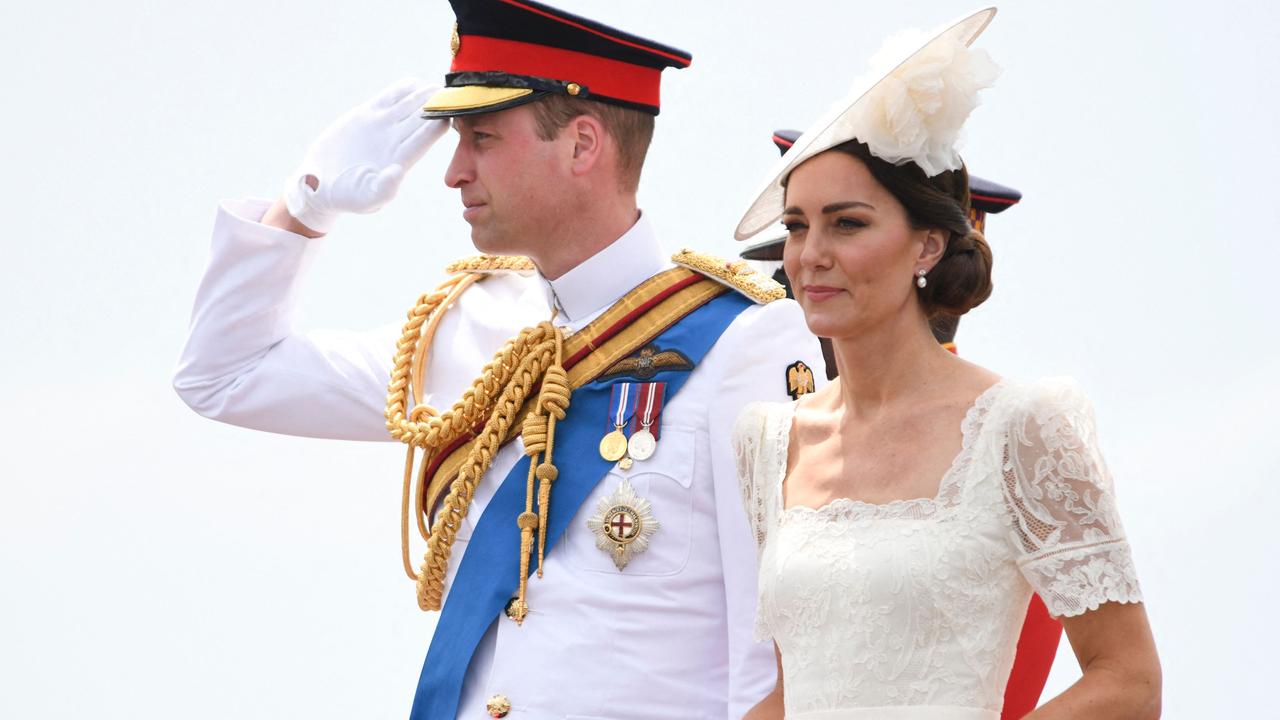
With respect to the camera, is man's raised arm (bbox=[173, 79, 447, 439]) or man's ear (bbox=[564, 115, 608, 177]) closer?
man's ear (bbox=[564, 115, 608, 177])

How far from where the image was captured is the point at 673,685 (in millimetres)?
3203

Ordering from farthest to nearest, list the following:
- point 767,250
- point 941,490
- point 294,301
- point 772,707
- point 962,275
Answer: point 767,250, point 294,301, point 772,707, point 962,275, point 941,490

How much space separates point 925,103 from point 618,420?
875 mm

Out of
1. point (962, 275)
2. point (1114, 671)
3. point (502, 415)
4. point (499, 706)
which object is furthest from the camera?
point (502, 415)

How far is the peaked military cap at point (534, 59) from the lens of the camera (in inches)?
137

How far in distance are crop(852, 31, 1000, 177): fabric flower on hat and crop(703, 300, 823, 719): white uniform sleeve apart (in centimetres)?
66

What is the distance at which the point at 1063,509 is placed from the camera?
2537mm

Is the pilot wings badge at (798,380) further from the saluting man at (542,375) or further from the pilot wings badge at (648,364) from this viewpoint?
the pilot wings badge at (648,364)

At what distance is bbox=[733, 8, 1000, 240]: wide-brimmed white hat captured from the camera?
2766 mm

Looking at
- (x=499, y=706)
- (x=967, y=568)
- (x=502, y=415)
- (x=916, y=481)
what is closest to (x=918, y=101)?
(x=916, y=481)

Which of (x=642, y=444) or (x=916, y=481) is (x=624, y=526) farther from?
(x=916, y=481)

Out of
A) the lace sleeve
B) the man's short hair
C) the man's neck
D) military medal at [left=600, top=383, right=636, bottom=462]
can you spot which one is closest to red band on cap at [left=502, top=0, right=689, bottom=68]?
the man's short hair

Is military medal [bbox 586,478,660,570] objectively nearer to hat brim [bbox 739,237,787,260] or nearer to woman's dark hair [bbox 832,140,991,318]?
woman's dark hair [bbox 832,140,991,318]

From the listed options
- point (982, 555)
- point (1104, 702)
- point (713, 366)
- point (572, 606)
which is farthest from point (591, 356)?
point (1104, 702)
